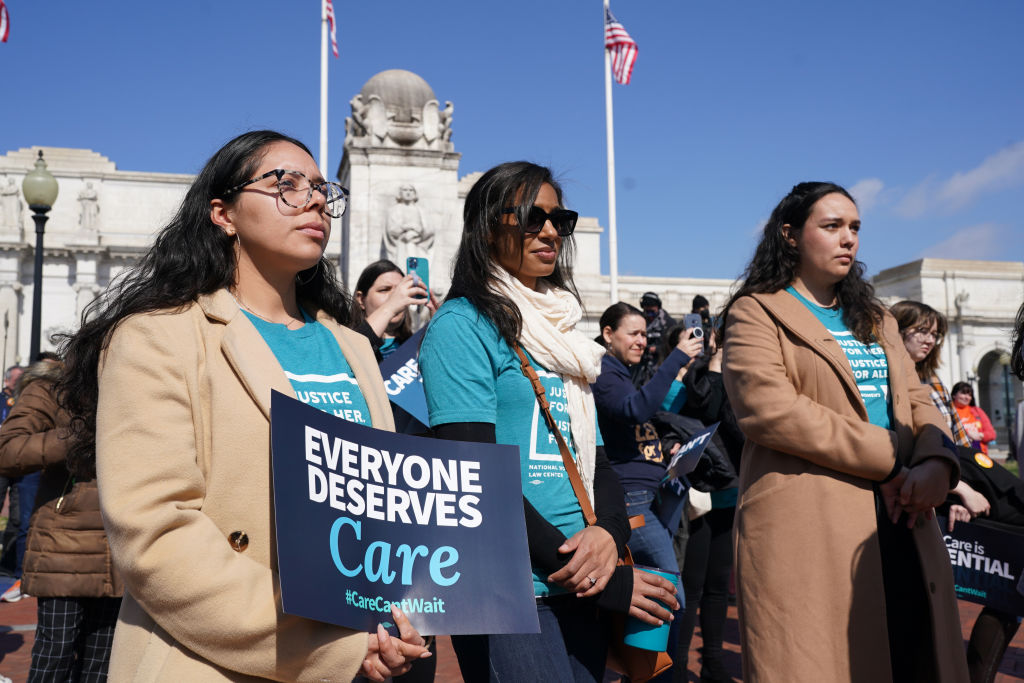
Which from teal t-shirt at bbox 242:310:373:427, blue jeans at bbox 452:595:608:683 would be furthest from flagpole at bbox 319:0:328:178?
blue jeans at bbox 452:595:608:683

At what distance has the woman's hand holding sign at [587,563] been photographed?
2453 mm

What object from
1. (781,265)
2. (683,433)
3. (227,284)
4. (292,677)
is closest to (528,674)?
(292,677)

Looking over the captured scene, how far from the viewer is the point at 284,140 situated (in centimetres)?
248

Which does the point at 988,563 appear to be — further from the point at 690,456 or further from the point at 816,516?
the point at 816,516

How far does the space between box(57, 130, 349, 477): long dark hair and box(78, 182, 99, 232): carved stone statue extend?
43392 millimetres

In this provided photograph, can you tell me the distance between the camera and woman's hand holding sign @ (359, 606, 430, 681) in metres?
1.97

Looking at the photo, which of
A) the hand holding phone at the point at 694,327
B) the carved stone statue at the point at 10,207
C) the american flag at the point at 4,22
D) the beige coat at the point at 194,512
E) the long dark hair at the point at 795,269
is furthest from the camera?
the carved stone statue at the point at 10,207

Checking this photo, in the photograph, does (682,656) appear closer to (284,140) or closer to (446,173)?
(284,140)

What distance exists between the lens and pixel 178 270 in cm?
232

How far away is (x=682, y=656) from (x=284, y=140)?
159 inches

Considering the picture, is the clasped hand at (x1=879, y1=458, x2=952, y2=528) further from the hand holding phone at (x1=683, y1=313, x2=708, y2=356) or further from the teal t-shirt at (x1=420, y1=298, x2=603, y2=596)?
the hand holding phone at (x1=683, y1=313, x2=708, y2=356)

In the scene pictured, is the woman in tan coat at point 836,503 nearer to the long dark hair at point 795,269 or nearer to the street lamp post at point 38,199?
the long dark hair at point 795,269

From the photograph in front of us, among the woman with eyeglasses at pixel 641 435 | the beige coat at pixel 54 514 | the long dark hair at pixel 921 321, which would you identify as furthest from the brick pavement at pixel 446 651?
the beige coat at pixel 54 514

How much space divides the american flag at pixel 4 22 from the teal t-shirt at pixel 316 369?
18501 mm
